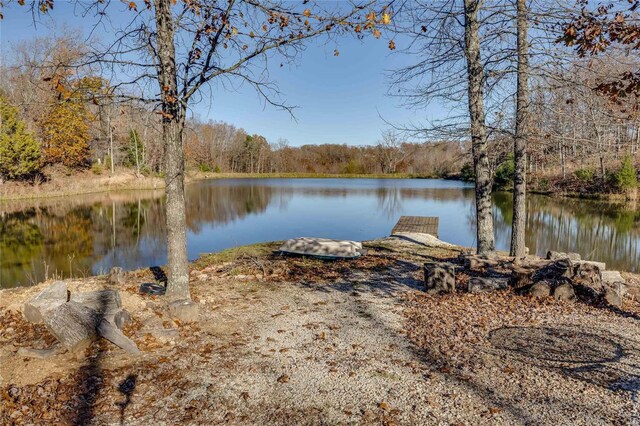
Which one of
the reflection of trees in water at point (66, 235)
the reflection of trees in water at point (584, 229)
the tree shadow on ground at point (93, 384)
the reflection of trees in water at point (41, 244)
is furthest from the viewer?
the reflection of trees in water at point (584, 229)

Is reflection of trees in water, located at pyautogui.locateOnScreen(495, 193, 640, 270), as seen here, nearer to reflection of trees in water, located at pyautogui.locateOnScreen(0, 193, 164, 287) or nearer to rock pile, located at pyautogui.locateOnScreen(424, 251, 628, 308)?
rock pile, located at pyautogui.locateOnScreen(424, 251, 628, 308)

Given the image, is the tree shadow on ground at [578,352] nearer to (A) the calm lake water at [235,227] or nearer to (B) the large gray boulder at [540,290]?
(B) the large gray boulder at [540,290]

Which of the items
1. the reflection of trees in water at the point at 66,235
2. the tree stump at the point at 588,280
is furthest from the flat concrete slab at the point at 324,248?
the reflection of trees in water at the point at 66,235

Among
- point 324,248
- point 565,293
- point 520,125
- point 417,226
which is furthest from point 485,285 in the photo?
point 417,226

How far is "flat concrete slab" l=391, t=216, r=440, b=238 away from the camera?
48.8ft

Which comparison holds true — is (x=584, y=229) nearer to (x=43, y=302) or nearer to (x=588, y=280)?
(x=588, y=280)

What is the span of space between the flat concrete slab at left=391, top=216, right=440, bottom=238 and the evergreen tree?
25.1 meters

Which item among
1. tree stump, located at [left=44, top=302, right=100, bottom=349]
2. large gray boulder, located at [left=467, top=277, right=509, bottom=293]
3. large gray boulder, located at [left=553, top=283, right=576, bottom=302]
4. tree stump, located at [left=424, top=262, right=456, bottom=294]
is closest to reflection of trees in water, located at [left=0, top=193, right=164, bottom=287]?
tree stump, located at [left=44, top=302, right=100, bottom=349]

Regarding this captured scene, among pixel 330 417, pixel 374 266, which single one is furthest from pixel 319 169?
pixel 330 417

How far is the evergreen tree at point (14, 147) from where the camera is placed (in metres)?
24.8

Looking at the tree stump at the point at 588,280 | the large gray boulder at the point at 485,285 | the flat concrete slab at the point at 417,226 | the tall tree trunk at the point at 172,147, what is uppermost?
the tall tree trunk at the point at 172,147

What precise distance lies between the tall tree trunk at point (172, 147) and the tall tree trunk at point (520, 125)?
543 cm

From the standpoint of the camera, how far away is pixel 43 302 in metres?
4.21

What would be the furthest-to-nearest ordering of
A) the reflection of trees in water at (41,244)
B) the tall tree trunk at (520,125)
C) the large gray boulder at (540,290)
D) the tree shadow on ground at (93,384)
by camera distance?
the reflection of trees in water at (41,244) < the tall tree trunk at (520,125) < the large gray boulder at (540,290) < the tree shadow on ground at (93,384)
